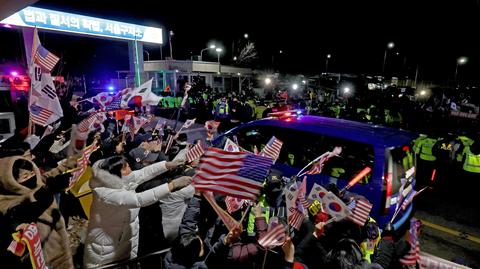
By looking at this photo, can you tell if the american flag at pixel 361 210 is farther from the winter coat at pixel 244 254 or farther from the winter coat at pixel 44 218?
the winter coat at pixel 44 218

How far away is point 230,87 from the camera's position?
1110 inches

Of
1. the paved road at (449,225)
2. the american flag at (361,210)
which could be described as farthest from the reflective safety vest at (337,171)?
the paved road at (449,225)

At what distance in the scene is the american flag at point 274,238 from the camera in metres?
2.59

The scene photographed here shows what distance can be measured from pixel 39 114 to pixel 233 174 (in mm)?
3549

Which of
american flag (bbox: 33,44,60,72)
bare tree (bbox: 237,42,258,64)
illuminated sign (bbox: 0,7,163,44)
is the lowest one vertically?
american flag (bbox: 33,44,60,72)

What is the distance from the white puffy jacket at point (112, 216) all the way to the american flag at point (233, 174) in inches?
20.5

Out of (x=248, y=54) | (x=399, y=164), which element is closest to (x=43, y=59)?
(x=399, y=164)

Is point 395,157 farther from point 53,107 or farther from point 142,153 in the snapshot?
point 53,107

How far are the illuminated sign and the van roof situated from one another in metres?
13.0

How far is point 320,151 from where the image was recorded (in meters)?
4.71

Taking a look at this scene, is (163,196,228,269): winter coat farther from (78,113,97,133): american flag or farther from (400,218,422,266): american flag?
(78,113,97,133): american flag

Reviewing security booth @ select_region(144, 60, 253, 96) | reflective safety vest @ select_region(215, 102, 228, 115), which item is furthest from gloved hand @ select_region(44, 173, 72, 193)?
security booth @ select_region(144, 60, 253, 96)

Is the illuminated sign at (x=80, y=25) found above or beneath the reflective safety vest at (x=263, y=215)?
above

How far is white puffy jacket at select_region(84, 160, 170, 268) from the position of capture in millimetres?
2917
